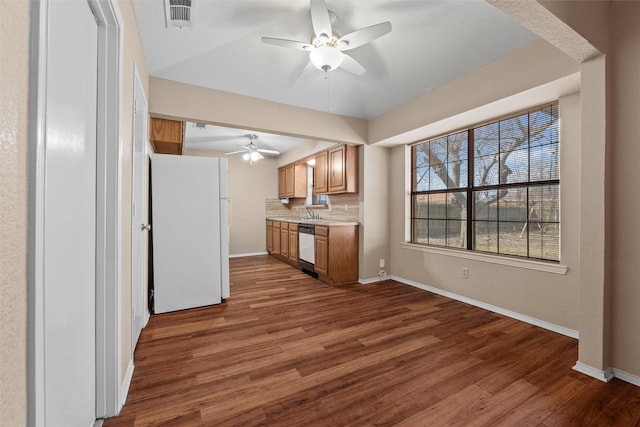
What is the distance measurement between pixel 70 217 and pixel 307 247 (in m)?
3.70

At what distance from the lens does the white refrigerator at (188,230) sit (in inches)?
114

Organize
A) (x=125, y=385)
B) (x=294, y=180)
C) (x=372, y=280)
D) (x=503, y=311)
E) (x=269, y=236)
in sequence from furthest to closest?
(x=269, y=236)
(x=294, y=180)
(x=372, y=280)
(x=503, y=311)
(x=125, y=385)

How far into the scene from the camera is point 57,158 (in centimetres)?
91

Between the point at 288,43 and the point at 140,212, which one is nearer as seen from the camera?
the point at 288,43

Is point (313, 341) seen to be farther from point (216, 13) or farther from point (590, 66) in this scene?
point (590, 66)

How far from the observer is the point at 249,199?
6.57m

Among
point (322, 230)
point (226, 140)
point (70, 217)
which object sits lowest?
point (322, 230)

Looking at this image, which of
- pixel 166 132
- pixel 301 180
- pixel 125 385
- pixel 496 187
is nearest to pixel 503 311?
pixel 496 187

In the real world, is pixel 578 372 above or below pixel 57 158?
below

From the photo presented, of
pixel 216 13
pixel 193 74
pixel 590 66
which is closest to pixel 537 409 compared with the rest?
pixel 590 66

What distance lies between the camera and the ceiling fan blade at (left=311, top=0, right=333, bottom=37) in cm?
174

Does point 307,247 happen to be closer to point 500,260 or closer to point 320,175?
point 320,175

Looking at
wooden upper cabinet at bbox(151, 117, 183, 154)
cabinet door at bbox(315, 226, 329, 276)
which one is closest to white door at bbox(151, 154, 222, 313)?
wooden upper cabinet at bbox(151, 117, 183, 154)

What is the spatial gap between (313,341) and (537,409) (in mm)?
1475
